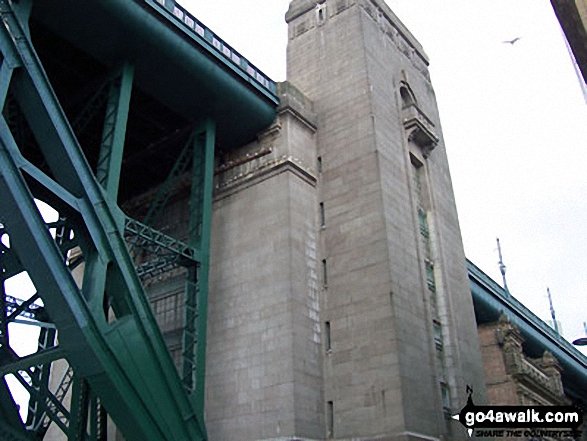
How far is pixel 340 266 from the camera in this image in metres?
26.7

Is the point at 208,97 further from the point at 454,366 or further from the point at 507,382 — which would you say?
the point at 507,382

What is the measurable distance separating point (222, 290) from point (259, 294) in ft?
7.21

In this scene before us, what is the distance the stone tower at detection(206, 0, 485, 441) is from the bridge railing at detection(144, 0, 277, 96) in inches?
45.0

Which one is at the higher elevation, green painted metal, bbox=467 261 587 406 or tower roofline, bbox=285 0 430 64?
tower roofline, bbox=285 0 430 64

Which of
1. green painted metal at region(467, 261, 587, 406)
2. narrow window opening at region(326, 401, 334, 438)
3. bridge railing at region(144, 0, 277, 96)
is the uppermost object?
bridge railing at region(144, 0, 277, 96)

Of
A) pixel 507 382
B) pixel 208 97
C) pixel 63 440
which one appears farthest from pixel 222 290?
pixel 507 382

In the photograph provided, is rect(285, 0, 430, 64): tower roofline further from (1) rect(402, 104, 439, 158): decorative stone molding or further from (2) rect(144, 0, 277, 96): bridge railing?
(2) rect(144, 0, 277, 96): bridge railing

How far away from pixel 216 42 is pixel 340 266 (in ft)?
35.6

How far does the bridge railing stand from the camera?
84.2 ft

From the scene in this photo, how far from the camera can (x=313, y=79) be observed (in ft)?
106
